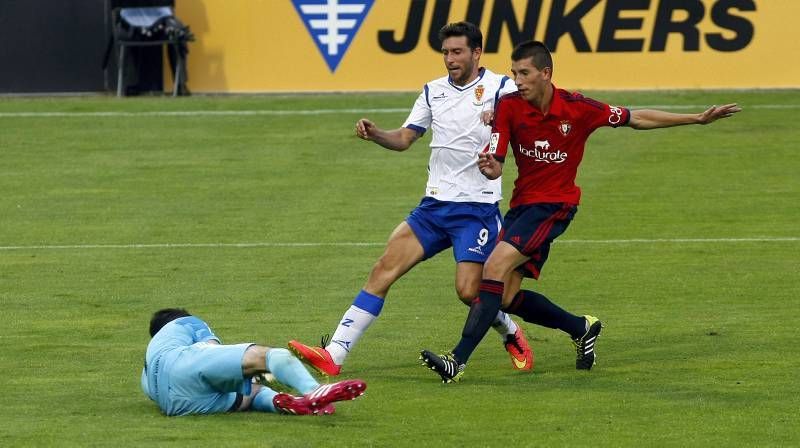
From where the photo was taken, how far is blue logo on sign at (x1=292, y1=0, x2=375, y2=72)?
26.0 m

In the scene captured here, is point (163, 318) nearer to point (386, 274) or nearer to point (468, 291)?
point (386, 274)

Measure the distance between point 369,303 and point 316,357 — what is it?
633 millimetres

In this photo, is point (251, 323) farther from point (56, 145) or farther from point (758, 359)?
point (56, 145)

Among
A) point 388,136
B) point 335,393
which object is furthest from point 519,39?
point 335,393

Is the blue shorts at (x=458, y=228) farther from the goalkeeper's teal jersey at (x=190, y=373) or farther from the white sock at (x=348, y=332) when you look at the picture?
the goalkeeper's teal jersey at (x=190, y=373)

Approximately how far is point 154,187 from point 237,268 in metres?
5.36

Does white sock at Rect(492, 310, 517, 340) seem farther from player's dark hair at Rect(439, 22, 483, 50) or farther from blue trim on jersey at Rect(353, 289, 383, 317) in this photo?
player's dark hair at Rect(439, 22, 483, 50)

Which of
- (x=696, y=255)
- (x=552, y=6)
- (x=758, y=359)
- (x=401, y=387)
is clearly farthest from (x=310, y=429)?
(x=552, y=6)

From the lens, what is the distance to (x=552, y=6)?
25.7m

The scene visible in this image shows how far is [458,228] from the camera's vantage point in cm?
1058

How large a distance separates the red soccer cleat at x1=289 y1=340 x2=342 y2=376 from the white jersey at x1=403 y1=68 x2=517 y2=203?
4.37ft

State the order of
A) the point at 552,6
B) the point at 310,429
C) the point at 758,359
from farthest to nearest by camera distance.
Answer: the point at 552,6
the point at 758,359
the point at 310,429

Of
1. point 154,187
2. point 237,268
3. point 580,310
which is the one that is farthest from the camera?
point 154,187

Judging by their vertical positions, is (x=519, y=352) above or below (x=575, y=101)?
below
